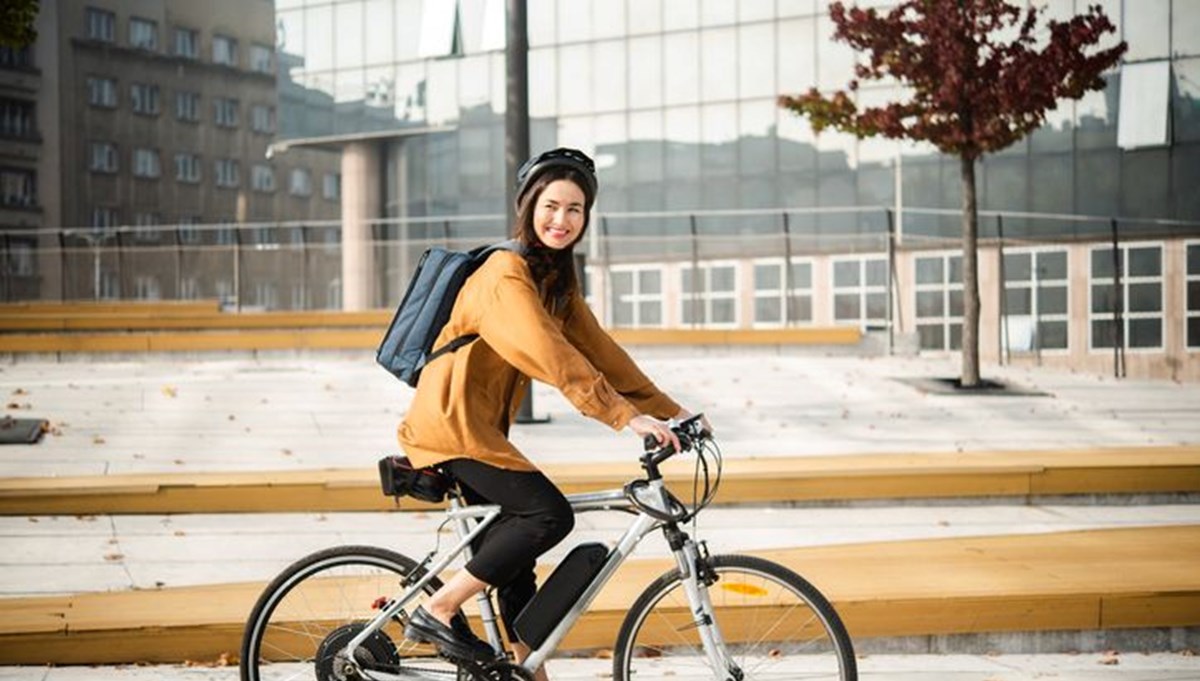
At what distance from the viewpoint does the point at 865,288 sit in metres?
27.0

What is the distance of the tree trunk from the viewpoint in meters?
18.0

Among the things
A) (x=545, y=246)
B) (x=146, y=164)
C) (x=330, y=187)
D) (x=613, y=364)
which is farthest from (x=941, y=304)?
(x=330, y=187)

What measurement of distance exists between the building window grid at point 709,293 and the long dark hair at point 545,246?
72.1 ft

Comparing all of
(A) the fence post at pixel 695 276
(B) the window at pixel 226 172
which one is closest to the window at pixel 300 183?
(B) the window at pixel 226 172

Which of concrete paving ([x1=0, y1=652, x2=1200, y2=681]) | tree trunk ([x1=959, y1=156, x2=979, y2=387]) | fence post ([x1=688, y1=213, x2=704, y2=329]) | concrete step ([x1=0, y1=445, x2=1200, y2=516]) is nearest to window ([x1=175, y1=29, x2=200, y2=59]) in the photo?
fence post ([x1=688, y1=213, x2=704, y2=329])

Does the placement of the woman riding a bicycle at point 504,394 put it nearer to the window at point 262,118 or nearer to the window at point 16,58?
the window at point 16,58

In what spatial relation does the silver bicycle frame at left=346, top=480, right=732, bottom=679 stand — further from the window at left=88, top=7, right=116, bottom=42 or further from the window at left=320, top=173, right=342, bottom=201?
the window at left=320, top=173, right=342, bottom=201

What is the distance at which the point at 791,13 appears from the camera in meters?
40.5

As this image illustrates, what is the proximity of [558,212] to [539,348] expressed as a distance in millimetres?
479

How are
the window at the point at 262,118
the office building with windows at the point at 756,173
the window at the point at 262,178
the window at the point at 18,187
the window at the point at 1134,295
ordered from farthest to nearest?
the window at the point at 262,118, the window at the point at 262,178, the window at the point at 18,187, the window at the point at 1134,295, the office building with windows at the point at 756,173

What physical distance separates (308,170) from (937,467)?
284 ft

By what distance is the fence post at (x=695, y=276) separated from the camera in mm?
27219

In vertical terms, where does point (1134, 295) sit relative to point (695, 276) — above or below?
below

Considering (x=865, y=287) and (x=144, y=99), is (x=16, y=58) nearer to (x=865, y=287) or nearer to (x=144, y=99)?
(x=144, y=99)
